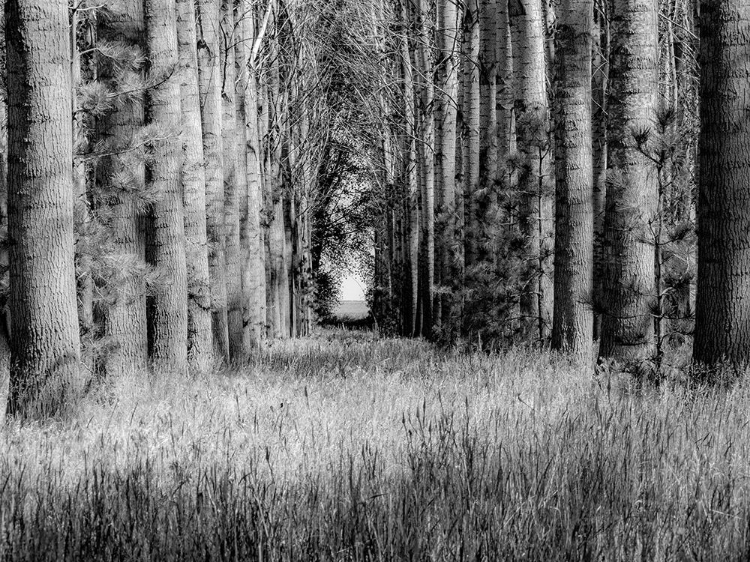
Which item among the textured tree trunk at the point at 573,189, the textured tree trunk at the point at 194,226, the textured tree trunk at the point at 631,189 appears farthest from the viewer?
the textured tree trunk at the point at 194,226

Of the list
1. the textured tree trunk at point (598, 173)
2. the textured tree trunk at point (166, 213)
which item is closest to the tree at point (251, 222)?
the textured tree trunk at point (166, 213)

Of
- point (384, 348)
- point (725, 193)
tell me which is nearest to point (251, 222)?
point (384, 348)

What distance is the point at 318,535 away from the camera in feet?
9.78

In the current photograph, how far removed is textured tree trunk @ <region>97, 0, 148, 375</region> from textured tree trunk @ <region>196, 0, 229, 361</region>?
3053 mm

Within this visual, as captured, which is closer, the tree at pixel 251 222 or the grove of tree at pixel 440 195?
the grove of tree at pixel 440 195

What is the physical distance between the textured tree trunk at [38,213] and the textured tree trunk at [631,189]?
436 centimetres

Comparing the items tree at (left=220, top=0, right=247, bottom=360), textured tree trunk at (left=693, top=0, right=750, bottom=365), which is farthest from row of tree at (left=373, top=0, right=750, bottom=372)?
tree at (left=220, top=0, right=247, bottom=360)

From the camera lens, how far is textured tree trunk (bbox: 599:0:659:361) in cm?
676

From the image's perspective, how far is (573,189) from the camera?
376 inches

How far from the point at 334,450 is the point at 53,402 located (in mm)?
2244

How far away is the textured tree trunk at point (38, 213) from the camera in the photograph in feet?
18.1

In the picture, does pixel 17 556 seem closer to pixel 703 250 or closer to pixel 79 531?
pixel 79 531

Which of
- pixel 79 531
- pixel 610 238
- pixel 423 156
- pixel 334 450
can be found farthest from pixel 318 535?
pixel 423 156

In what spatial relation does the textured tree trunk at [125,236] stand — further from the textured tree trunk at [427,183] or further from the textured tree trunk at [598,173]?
the textured tree trunk at [427,183]
